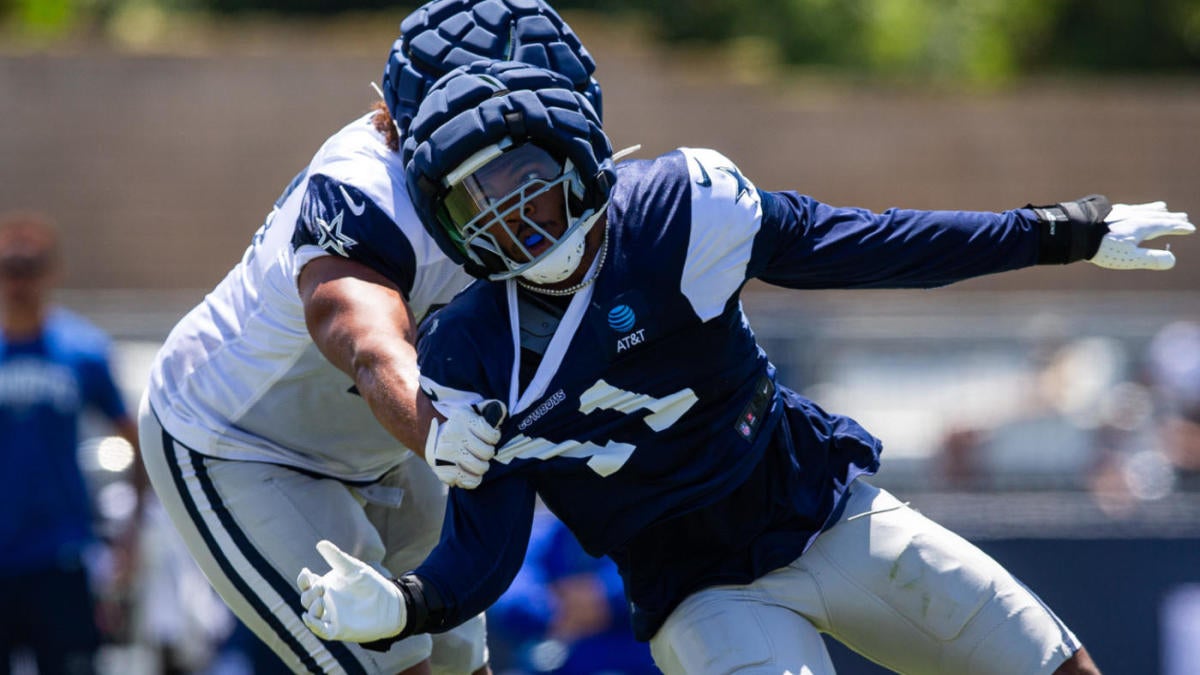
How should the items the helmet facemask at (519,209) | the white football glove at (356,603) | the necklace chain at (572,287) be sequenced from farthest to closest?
the necklace chain at (572,287) → the helmet facemask at (519,209) → the white football glove at (356,603)

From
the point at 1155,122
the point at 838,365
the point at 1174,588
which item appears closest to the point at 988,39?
the point at 1155,122

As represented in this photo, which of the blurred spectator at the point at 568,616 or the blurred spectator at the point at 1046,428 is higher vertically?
the blurred spectator at the point at 568,616

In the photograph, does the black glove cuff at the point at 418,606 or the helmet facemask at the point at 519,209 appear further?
the helmet facemask at the point at 519,209

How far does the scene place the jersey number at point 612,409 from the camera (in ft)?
10.0

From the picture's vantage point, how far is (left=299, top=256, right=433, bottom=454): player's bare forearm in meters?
2.98

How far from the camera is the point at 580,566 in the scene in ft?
21.0

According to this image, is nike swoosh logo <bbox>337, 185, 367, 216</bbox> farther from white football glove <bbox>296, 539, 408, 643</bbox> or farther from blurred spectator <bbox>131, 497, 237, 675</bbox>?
blurred spectator <bbox>131, 497, 237, 675</bbox>

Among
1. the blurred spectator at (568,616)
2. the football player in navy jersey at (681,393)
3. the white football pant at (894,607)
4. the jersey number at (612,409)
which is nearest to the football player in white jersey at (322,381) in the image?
the football player in navy jersey at (681,393)

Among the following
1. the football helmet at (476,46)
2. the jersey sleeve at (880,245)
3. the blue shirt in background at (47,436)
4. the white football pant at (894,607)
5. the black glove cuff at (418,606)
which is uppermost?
the football helmet at (476,46)

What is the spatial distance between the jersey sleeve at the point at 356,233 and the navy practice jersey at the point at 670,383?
167 mm

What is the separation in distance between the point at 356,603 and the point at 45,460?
408cm

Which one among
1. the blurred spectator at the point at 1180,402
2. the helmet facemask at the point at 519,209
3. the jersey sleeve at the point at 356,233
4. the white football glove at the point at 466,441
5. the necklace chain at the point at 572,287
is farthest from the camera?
the blurred spectator at the point at 1180,402

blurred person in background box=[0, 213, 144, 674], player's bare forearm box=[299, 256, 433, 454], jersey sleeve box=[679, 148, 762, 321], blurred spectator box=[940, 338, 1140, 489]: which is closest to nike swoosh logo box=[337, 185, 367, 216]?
player's bare forearm box=[299, 256, 433, 454]

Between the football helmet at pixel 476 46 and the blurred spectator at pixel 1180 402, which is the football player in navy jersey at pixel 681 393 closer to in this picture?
the football helmet at pixel 476 46
